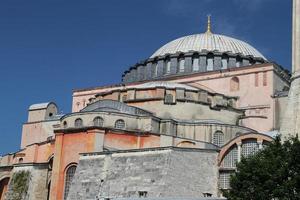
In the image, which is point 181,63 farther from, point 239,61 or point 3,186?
point 3,186

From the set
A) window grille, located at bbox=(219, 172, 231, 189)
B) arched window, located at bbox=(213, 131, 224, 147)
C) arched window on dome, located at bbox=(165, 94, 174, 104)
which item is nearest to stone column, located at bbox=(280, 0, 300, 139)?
window grille, located at bbox=(219, 172, 231, 189)

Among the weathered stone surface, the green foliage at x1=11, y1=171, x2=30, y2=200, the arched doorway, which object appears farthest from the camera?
the arched doorway

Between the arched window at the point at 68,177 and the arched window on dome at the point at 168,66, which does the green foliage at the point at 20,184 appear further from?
the arched window on dome at the point at 168,66

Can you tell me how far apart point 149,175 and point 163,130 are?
19.1 feet

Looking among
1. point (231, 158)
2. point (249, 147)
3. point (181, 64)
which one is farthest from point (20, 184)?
point (181, 64)

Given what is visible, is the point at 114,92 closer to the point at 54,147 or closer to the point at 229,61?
the point at 54,147

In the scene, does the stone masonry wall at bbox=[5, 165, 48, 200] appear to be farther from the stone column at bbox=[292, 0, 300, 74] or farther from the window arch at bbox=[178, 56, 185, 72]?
the stone column at bbox=[292, 0, 300, 74]

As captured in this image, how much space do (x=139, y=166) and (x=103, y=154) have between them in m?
2.22

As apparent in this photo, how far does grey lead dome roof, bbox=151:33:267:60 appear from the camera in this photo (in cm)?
4231

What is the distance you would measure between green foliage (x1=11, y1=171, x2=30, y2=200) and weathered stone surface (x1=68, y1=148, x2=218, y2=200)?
18.3ft

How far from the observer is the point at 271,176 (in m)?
19.8

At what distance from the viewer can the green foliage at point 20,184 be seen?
3297 cm

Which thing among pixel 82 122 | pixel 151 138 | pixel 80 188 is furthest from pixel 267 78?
pixel 80 188

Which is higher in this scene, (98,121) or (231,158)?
(98,121)
